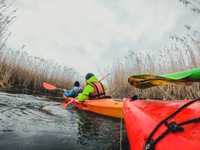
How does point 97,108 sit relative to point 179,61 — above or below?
below

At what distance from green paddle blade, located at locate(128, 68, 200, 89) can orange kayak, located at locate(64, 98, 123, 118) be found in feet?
4.56

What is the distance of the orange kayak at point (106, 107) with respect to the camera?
4523 millimetres

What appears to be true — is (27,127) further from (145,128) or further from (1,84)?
(1,84)

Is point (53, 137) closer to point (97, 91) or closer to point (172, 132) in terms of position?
point (172, 132)

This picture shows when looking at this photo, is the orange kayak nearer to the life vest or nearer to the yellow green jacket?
the yellow green jacket

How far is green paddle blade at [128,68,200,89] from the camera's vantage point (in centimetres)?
192

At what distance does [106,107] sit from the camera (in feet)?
15.9

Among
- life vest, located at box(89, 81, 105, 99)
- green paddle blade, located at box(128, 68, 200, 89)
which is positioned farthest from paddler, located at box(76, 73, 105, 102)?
green paddle blade, located at box(128, 68, 200, 89)

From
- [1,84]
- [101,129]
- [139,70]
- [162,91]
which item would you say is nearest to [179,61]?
[162,91]

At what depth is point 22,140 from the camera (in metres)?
2.63

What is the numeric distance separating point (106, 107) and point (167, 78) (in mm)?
2866

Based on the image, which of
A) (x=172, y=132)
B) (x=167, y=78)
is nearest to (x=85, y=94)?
(x=167, y=78)

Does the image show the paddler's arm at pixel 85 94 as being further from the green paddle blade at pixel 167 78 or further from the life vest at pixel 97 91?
the green paddle blade at pixel 167 78

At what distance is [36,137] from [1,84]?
21.5ft
